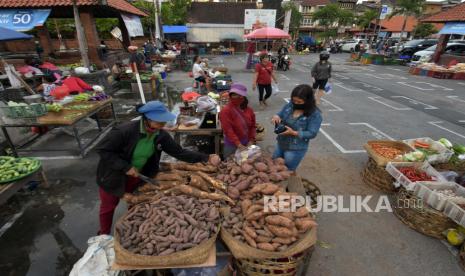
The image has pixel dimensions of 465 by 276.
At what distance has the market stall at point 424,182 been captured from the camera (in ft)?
12.1

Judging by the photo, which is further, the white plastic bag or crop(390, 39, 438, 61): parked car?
crop(390, 39, 438, 61): parked car

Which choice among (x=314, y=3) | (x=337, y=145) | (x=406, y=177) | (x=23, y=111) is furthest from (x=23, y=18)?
(x=314, y=3)

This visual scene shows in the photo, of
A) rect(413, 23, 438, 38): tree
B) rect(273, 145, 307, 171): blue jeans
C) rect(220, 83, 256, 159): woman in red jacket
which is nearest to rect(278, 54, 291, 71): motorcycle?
rect(220, 83, 256, 159): woman in red jacket

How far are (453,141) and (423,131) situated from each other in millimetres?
837

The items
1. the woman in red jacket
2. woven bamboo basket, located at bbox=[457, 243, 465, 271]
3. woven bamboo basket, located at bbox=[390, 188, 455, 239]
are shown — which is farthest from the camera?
the woman in red jacket

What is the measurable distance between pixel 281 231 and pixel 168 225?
Answer: 1162 mm

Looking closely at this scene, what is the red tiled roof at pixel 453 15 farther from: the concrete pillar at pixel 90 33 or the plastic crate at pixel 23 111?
the plastic crate at pixel 23 111

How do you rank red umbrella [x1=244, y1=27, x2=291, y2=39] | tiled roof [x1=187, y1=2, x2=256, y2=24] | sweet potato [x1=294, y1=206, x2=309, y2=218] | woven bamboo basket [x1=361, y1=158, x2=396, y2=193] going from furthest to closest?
tiled roof [x1=187, y1=2, x2=256, y2=24] < red umbrella [x1=244, y1=27, x2=291, y2=39] < woven bamboo basket [x1=361, y1=158, x2=396, y2=193] < sweet potato [x1=294, y1=206, x2=309, y2=218]

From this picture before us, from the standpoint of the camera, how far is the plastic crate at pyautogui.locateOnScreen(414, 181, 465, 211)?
12.1 feet

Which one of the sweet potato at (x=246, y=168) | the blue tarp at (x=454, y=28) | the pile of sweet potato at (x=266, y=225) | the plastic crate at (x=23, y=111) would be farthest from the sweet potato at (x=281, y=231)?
the blue tarp at (x=454, y=28)

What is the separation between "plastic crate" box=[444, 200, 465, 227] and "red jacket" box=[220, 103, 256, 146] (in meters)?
3.26

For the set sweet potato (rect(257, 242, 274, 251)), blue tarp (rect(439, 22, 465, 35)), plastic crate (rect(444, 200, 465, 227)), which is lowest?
plastic crate (rect(444, 200, 465, 227))

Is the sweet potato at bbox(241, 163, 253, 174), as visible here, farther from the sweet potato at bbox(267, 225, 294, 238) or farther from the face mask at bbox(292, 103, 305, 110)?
the face mask at bbox(292, 103, 305, 110)

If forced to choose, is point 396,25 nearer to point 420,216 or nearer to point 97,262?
point 420,216
